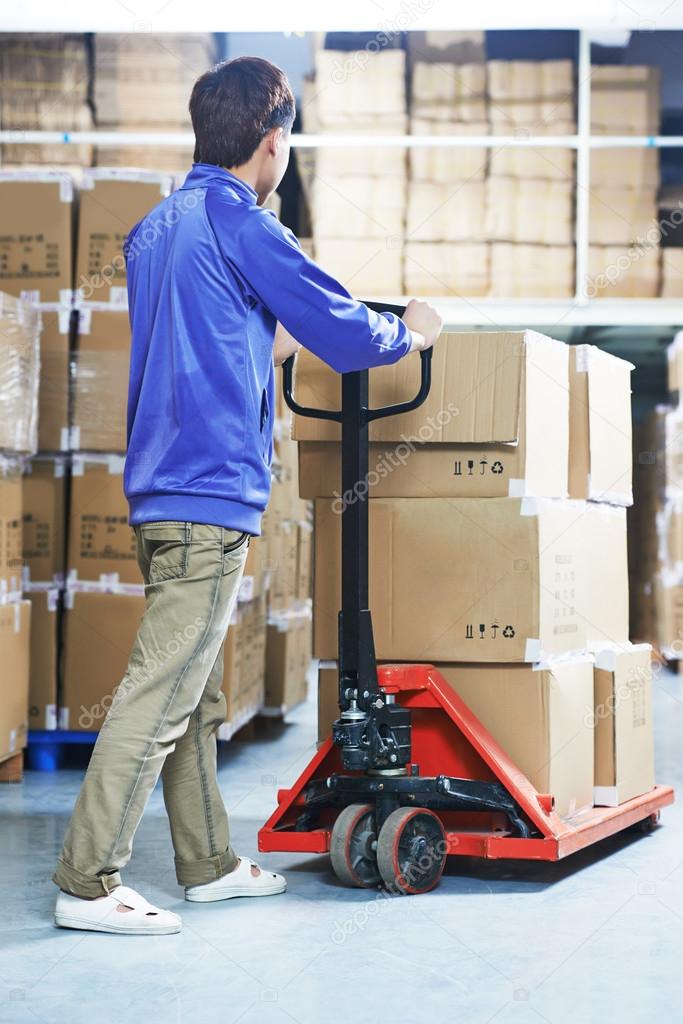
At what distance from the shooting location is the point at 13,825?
4121 mm

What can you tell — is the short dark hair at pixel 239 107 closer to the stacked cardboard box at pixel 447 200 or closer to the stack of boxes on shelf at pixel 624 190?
the stacked cardboard box at pixel 447 200

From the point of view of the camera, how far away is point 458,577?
11.5ft

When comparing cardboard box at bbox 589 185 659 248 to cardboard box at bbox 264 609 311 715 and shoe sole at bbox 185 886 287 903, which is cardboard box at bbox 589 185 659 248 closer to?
cardboard box at bbox 264 609 311 715

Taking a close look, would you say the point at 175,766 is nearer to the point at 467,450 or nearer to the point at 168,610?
the point at 168,610

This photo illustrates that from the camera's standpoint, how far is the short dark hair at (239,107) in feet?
9.66

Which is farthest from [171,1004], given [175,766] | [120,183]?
[120,183]

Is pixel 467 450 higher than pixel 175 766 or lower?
higher

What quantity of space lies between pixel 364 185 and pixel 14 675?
4.28 meters

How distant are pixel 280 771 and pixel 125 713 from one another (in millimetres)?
2622

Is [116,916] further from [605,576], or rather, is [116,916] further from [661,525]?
[661,525]

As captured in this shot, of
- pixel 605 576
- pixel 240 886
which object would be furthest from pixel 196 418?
pixel 605 576

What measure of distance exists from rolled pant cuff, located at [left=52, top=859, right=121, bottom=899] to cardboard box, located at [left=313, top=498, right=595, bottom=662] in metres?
1.05

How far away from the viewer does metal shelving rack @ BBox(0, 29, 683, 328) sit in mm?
7723

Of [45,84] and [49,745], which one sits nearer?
[49,745]
